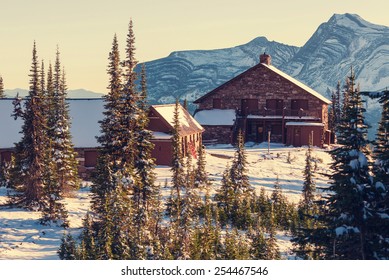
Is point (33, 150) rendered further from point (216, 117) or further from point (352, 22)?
point (352, 22)

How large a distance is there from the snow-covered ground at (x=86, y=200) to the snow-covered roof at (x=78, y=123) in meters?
5.46

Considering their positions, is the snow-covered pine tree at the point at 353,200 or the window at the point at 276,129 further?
the window at the point at 276,129

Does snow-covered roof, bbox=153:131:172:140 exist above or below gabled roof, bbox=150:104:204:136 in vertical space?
below

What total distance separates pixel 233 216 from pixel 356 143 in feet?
40.8

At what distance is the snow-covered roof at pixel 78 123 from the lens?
124ft

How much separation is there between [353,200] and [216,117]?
48590 mm

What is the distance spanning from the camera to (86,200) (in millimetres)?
29078

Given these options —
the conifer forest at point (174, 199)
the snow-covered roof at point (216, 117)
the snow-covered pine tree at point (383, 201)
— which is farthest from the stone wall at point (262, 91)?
Result: the snow-covered pine tree at point (383, 201)

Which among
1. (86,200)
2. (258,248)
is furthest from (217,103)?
(258,248)

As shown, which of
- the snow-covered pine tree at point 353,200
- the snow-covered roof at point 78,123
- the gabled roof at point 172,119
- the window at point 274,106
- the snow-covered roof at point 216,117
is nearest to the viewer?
the snow-covered pine tree at point 353,200

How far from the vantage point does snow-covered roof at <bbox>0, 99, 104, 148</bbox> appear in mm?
37697

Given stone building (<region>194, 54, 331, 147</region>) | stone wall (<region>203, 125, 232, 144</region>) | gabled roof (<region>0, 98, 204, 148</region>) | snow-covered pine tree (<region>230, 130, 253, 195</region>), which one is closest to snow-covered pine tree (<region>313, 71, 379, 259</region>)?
snow-covered pine tree (<region>230, 130, 253, 195</region>)

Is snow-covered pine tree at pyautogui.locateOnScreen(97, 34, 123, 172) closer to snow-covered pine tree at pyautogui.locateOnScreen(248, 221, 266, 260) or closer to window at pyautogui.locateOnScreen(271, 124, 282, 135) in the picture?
snow-covered pine tree at pyautogui.locateOnScreen(248, 221, 266, 260)

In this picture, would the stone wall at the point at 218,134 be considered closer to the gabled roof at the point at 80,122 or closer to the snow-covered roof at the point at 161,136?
the gabled roof at the point at 80,122
